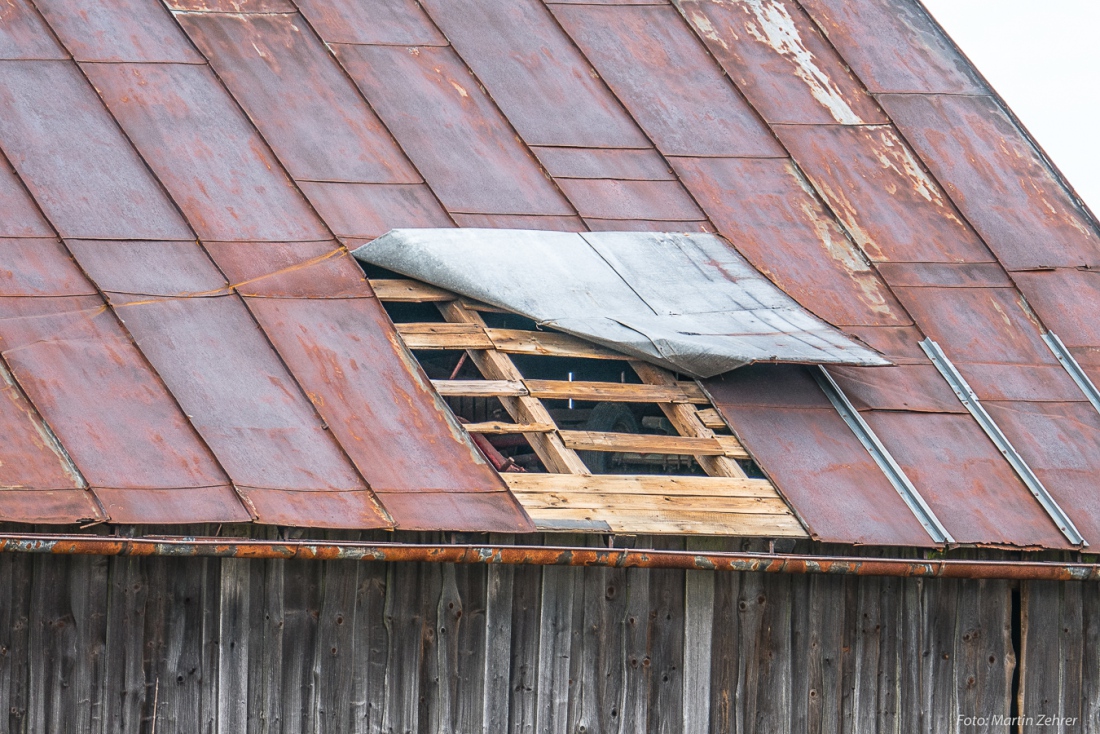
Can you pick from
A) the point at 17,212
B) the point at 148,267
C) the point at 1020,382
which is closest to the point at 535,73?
the point at 148,267

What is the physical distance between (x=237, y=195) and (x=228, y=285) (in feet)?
2.80

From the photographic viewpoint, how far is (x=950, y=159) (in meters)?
Result: 10.5

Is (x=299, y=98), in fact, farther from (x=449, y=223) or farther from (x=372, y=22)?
(x=449, y=223)

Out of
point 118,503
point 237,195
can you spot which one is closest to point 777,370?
point 237,195

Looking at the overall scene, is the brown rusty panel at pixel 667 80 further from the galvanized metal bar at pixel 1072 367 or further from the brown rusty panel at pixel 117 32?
the brown rusty panel at pixel 117 32

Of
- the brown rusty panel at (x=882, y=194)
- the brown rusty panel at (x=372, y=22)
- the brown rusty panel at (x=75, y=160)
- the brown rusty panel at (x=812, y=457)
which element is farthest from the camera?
the brown rusty panel at (x=372, y=22)

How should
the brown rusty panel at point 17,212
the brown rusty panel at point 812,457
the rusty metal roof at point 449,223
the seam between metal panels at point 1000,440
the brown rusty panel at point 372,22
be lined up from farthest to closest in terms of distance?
the brown rusty panel at point 372,22 → the seam between metal panels at point 1000,440 → the brown rusty panel at point 17,212 → the brown rusty panel at point 812,457 → the rusty metal roof at point 449,223

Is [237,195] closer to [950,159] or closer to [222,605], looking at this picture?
[222,605]

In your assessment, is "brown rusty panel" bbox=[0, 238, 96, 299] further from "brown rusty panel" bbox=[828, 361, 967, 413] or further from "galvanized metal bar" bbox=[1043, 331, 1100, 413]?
"galvanized metal bar" bbox=[1043, 331, 1100, 413]

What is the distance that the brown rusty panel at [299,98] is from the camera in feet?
30.0

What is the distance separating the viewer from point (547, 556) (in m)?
7.16

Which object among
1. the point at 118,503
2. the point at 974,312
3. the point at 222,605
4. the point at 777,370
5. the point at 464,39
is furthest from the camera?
the point at 464,39

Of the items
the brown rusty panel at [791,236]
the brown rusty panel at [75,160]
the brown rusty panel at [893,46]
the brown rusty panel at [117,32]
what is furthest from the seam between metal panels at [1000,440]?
the brown rusty panel at [117,32]

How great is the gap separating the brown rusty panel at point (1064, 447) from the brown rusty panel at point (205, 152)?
173 inches
